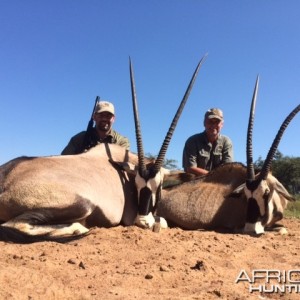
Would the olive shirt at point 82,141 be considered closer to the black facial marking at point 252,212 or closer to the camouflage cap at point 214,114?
the camouflage cap at point 214,114

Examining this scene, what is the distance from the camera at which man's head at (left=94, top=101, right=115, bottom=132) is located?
629cm

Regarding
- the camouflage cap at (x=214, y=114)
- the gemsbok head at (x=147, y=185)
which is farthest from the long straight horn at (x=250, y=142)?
the gemsbok head at (x=147, y=185)

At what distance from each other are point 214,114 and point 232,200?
5.78 feet

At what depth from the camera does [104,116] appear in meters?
6.34

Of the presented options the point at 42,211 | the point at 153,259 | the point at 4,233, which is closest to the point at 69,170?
the point at 42,211

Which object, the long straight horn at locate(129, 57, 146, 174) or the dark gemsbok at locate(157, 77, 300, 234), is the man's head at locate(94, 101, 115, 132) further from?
the dark gemsbok at locate(157, 77, 300, 234)

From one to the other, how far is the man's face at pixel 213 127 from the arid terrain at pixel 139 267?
2940mm

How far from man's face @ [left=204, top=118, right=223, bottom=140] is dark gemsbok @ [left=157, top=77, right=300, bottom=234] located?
109cm

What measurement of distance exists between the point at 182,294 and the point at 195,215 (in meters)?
2.96

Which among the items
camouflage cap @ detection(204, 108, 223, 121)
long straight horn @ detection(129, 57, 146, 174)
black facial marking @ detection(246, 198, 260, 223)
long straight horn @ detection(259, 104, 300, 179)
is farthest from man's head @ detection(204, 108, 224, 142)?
black facial marking @ detection(246, 198, 260, 223)

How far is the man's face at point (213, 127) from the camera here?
6.65m

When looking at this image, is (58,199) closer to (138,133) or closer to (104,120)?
(138,133)

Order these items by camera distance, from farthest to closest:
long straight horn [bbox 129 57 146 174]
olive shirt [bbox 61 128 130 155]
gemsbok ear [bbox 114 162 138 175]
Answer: olive shirt [bbox 61 128 130 155]
gemsbok ear [bbox 114 162 138 175]
long straight horn [bbox 129 57 146 174]

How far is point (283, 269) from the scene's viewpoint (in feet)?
9.18
